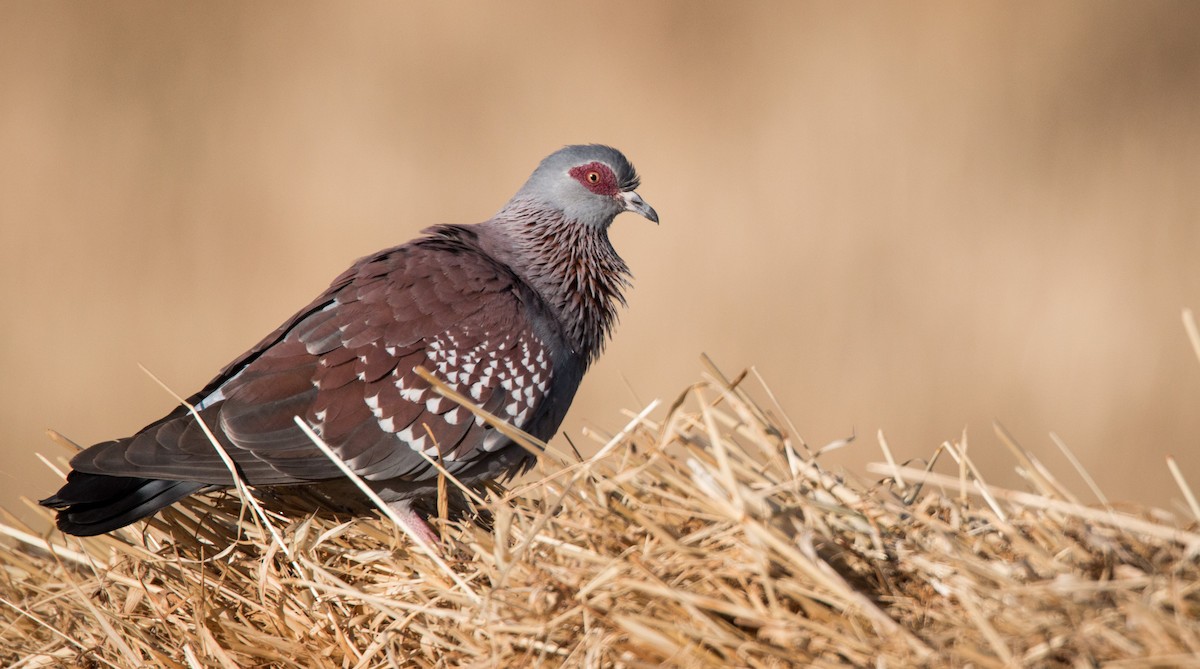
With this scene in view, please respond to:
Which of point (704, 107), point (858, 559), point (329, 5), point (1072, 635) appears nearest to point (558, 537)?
point (858, 559)

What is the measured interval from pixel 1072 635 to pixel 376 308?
7.19ft

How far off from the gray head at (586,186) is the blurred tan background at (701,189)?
8.69 ft

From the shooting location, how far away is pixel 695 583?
1.86m

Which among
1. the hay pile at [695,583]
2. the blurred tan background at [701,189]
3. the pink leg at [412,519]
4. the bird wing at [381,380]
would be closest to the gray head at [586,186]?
the bird wing at [381,380]

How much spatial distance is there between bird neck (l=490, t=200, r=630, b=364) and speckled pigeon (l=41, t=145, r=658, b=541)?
0.02m

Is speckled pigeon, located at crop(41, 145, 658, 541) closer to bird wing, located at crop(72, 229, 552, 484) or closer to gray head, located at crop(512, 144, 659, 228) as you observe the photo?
bird wing, located at crop(72, 229, 552, 484)

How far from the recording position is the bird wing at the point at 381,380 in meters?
→ 2.88

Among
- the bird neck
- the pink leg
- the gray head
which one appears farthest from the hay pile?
the gray head

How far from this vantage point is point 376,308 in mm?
3143

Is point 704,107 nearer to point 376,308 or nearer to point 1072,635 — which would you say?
point 376,308

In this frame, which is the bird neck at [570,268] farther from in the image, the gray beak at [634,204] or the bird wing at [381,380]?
the bird wing at [381,380]

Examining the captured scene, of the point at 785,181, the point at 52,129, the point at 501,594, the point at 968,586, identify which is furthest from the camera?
the point at 52,129

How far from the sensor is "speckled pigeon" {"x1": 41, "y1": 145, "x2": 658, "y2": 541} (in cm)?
274

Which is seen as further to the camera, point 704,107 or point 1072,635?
point 704,107
